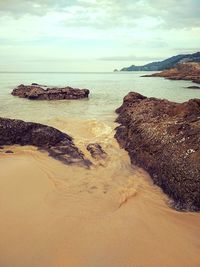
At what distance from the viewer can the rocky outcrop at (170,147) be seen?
5242mm

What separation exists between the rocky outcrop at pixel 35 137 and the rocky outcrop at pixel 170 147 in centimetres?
151

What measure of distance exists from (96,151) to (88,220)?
132 inches

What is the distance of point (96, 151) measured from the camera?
7812 mm

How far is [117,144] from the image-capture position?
28.9 feet

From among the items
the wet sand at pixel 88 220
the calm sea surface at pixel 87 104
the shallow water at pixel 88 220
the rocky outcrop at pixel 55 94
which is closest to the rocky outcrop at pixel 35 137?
the shallow water at pixel 88 220

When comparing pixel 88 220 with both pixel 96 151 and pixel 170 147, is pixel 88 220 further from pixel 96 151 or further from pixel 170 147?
pixel 96 151

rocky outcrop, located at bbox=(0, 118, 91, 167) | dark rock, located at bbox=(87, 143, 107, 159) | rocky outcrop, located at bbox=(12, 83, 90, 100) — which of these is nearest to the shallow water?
dark rock, located at bbox=(87, 143, 107, 159)

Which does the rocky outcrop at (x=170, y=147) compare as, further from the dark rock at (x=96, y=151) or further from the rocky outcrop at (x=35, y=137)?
the rocky outcrop at (x=35, y=137)

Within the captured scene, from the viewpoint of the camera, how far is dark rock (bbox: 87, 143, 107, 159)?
755 centimetres

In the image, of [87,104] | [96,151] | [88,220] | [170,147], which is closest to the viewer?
[88,220]

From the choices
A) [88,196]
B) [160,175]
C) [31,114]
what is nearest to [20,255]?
[88,196]

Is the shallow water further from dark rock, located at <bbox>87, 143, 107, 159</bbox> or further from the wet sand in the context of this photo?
dark rock, located at <bbox>87, 143, 107, 159</bbox>

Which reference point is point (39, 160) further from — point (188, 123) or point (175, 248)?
point (175, 248)

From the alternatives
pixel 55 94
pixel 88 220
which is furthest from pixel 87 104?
pixel 88 220
